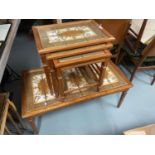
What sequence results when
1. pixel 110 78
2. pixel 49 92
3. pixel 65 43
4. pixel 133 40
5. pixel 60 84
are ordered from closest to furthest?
pixel 65 43, pixel 60 84, pixel 49 92, pixel 110 78, pixel 133 40

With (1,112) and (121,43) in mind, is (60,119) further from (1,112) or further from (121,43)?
(121,43)

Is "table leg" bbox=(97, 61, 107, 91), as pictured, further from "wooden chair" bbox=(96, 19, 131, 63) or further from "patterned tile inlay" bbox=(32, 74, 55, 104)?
"wooden chair" bbox=(96, 19, 131, 63)

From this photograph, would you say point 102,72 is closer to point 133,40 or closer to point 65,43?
point 65,43

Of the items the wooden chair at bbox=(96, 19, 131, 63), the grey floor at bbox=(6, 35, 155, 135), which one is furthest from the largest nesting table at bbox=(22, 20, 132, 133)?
the wooden chair at bbox=(96, 19, 131, 63)

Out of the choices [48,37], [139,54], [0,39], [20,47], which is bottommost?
[20,47]

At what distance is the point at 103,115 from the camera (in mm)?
1512

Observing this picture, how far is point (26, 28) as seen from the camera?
2768 millimetres

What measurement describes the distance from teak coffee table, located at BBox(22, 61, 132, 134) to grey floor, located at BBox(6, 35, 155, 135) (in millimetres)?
227

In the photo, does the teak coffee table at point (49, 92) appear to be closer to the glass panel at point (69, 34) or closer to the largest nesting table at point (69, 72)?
the largest nesting table at point (69, 72)

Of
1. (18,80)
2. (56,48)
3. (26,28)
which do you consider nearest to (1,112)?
(56,48)

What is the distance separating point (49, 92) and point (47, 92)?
2 cm

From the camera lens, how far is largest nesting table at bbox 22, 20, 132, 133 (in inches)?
35.2

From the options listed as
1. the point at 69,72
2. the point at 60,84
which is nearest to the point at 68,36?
the point at 60,84
